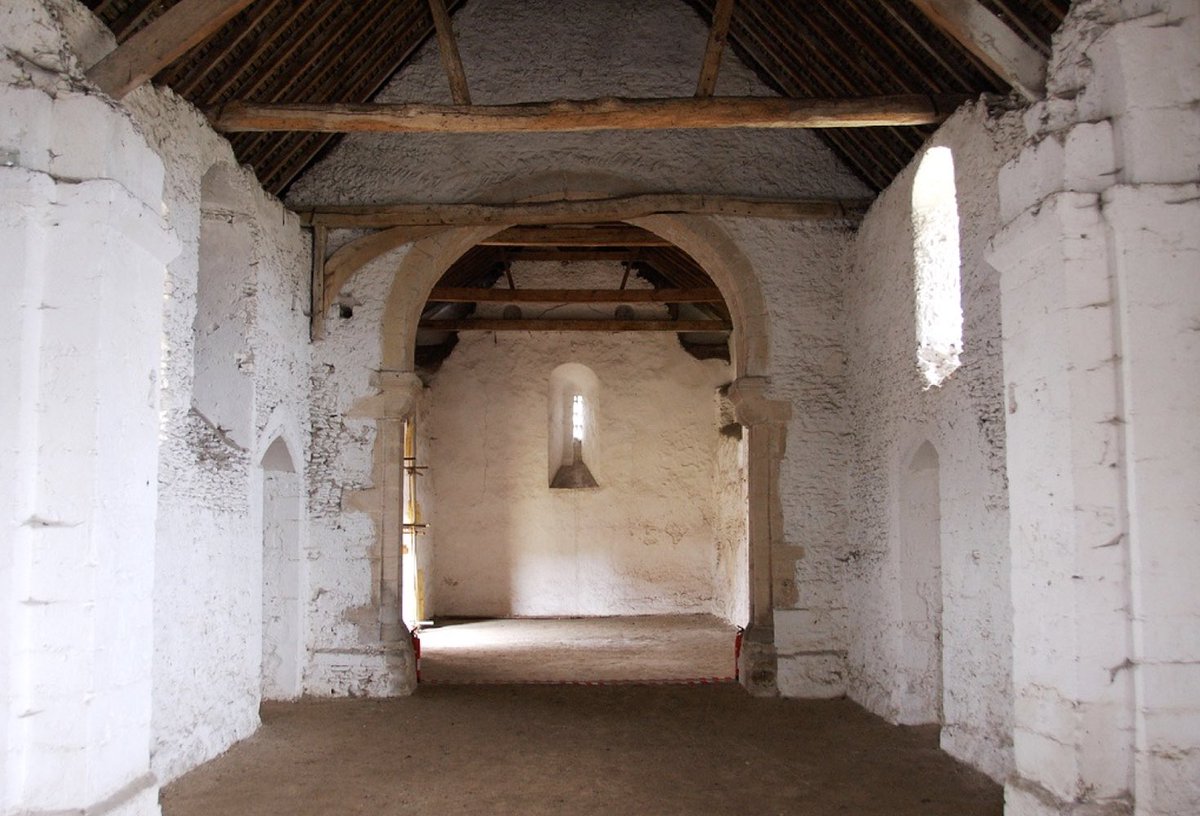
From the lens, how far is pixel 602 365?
55.2 ft

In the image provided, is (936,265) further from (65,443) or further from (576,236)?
(65,443)

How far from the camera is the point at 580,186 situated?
30.5ft

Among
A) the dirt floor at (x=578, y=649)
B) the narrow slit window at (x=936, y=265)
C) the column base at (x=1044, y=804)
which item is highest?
the narrow slit window at (x=936, y=265)

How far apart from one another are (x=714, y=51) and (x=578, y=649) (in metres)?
7.72

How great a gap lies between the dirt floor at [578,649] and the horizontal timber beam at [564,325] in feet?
14.3

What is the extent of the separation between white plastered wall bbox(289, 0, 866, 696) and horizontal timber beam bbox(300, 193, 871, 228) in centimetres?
13

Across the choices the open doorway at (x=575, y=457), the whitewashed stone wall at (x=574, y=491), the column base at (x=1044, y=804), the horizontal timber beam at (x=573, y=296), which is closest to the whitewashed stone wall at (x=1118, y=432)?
the column base at (x=1044, y=804)

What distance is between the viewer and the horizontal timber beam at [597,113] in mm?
6617

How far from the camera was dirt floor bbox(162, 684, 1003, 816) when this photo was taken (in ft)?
19.1

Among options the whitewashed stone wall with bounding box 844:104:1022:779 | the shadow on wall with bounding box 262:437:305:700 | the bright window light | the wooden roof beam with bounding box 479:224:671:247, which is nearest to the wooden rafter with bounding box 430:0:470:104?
the whitewashed stone wall with bounding box 844:104:1022:779

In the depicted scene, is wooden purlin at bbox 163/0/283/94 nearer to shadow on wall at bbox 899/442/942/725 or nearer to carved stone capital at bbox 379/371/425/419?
carved stone capital at bbox 379/371/425/419

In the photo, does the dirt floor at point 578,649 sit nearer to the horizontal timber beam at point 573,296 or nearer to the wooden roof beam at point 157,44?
the horizontal timber beam at point 573,296

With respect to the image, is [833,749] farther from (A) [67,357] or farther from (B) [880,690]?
(A) [67,357]

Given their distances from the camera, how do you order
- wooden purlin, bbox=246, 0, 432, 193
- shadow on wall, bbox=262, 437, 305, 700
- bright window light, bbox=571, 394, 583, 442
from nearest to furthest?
1. wooden purlin, bbox=246, 0, 432, 193
2. shadow on wall, bbox=262, 437, 305, 700
3. bright window light, bbox=571, 394, 583, 442
